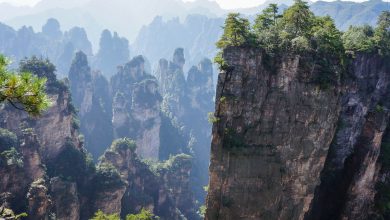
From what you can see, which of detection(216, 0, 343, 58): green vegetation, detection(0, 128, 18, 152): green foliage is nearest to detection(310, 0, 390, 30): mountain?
detection(0, 128, 18, 152): green foliage

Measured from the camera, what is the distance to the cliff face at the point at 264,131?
837 inches

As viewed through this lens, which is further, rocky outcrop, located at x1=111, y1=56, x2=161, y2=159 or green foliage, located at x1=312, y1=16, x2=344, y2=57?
rocky outcrop, located at x1=111, y1=56, x2=161, y2=159

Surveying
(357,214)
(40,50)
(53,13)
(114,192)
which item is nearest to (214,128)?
(357,214)

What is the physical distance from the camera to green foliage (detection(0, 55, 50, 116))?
786 cm

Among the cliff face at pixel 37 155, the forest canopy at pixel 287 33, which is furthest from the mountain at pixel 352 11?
the forest canopy at pixel 287 33

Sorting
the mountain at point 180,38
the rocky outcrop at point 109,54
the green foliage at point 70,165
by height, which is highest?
the mountain at point 180,38

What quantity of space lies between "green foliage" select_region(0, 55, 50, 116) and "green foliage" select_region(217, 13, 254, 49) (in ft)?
45.0

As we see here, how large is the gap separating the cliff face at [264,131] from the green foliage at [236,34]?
1.13ft

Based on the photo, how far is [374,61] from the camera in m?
28.5

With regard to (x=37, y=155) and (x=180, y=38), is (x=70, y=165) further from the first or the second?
(x=180, y=38)

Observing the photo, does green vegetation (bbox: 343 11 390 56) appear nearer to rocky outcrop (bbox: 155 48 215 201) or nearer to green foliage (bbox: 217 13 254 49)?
green foliage (bbox: 217 13 254 49)

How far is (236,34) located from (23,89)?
1435 centimetres

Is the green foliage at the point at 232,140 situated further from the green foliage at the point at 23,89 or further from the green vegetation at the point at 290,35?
the green foliage at the point at 23,89

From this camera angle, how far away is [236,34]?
21031 millimetres
